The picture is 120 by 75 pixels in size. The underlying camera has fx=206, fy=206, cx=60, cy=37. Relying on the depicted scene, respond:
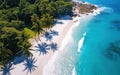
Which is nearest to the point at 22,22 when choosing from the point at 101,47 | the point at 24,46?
the point at 24,46

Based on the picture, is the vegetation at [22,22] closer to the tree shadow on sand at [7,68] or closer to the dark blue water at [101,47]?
the tree shadow on sand at [7,68]

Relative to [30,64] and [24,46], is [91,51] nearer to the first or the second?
[30,64]

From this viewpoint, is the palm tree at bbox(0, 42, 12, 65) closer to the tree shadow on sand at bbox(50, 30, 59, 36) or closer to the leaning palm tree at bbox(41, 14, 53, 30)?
the leaning palm tree at bbox(41, 14, 53, 30)

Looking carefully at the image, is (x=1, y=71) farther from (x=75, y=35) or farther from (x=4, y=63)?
(x=75, y=35)

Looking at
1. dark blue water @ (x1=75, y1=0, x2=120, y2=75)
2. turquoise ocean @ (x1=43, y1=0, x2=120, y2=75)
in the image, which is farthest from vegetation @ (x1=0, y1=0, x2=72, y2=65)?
dark blue water @ (x1=75, y1=0, x2=120, y2=75)

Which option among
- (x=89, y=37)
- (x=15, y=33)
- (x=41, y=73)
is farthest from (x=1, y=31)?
(x=89, y=37)

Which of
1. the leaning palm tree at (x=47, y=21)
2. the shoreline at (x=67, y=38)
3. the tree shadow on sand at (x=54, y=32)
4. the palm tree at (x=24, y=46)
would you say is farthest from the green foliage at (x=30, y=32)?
the shoreline at (x=67, y=38)
